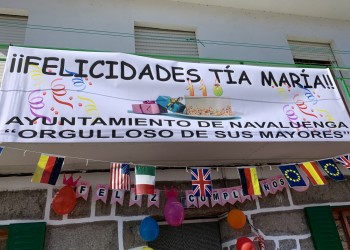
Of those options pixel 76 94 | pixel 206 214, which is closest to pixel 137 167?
pixel 76 94

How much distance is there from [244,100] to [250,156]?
850 mm

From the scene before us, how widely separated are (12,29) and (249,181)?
439 centimetres

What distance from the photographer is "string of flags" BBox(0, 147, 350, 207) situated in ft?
10.9

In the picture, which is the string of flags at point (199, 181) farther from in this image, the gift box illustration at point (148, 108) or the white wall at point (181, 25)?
the white wall at point (181, 25)

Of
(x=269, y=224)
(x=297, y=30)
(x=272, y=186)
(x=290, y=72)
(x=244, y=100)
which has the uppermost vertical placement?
(x=297, y=30)

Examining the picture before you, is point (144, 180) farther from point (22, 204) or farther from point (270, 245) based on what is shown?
point (270, 245)

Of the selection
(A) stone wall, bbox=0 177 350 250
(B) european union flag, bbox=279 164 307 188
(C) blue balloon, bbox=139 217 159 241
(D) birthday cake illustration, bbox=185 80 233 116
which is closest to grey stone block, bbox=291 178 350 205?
(A) stone wall, bbox=0 177 350 250

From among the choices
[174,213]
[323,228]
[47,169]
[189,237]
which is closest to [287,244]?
[323,228]

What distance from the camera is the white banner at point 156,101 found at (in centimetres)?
333

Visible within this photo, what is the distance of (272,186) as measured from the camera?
4715mm

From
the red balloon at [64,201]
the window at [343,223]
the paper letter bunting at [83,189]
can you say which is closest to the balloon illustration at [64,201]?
the red balloon at [64,201]

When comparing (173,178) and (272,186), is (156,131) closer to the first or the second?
(173,178)

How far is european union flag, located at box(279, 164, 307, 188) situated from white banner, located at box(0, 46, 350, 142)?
453mm

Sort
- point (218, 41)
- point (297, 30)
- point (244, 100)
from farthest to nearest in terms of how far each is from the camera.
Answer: point (297, 30) → point (218, 41) → point (244, 100)
